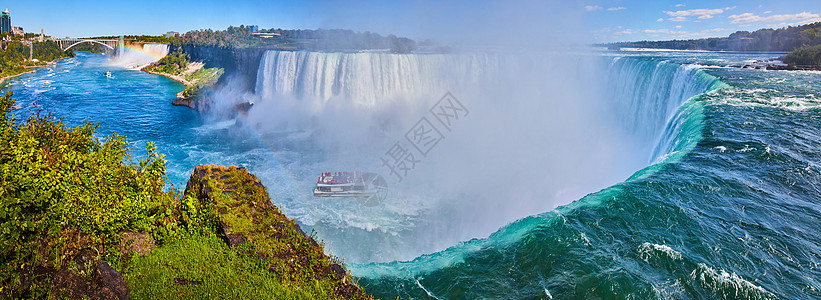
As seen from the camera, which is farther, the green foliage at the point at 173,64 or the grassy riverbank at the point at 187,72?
the green foliage at the point at 173,64

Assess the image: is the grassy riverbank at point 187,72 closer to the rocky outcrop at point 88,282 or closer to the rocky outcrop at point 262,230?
the rocky outcrop at point 262,230

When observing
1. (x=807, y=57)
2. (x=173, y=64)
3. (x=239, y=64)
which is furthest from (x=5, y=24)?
(x=807, y=57)

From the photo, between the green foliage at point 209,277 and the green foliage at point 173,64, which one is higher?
the green foliage at point 173,64

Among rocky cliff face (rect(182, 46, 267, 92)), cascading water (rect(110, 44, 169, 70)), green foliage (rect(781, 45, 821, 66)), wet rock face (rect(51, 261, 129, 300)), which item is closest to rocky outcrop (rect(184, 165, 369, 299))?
wet rock face (rect(51, 261, 129, 300))

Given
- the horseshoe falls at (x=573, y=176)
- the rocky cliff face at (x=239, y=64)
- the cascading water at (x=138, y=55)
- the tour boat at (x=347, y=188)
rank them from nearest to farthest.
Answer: the horseshoe falls at (x=573, y=176) < the tour boat at (x=347, y=188) < the rocky cliff face at (x=239, y=64) < the cascading water at (x=138, y=55)

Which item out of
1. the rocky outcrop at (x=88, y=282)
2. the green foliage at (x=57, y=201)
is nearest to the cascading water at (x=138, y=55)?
the green foliage at (x=57, y=201)

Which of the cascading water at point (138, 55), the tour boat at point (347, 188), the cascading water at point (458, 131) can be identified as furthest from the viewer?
the cascading water at point (138, 55)

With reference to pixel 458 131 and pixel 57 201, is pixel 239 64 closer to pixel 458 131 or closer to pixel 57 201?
pixel 458 131
